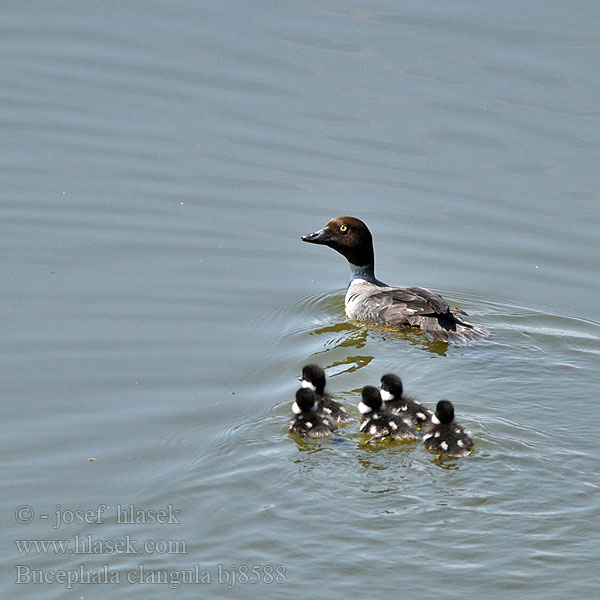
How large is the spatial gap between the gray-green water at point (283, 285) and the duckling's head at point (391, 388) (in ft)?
1.53

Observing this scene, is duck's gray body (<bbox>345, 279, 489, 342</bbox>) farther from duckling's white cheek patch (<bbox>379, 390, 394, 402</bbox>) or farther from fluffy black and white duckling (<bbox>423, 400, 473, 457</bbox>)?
fluffy black and white duckling (<bbox>423, 400, 473, 457</bbox>)

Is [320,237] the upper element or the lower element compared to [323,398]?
upper

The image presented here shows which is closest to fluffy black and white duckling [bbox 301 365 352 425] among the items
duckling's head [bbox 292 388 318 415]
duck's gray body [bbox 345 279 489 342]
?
duckling's head [bbox 292 388 318 415]

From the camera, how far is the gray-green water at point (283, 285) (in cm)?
716

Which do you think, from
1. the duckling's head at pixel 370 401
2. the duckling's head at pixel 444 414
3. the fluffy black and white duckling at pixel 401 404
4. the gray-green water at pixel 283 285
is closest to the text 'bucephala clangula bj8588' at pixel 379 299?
the gray-green water at pixel 283 285

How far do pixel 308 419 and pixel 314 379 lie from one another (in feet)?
2.41

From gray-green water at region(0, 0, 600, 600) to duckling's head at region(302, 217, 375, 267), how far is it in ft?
1.42

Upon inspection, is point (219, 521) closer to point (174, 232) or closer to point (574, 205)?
point (174, 232)

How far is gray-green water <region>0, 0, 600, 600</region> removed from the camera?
7.16 metres

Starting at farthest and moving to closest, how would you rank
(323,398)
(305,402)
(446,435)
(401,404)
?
(323,398), (401,404), (305,402), (446,435)

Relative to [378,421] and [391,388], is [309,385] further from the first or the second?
[378,421]

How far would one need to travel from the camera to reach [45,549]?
7172 mm

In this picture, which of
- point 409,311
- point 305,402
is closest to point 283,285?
point 409,311

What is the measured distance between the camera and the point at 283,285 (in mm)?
11805
